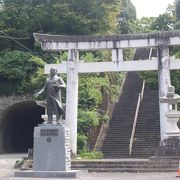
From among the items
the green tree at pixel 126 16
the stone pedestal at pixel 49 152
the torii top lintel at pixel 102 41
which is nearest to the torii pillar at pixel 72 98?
the torii top lintel at pixel 102 41

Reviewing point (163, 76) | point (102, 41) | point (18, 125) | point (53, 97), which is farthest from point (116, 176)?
point (18, 125)

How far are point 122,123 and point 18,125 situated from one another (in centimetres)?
1264

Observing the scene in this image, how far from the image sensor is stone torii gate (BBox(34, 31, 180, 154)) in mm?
20203

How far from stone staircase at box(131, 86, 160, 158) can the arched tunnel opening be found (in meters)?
7.38

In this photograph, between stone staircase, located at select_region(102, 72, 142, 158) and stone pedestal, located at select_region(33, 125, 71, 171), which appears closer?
stone pedestal, located at select_region(33, 125, 71, 171)

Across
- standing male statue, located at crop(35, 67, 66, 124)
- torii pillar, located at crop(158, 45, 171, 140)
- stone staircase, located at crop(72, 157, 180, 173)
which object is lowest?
stone staircase, located at crop(72, 157, 180, 173)

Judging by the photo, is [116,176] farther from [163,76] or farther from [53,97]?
[163,76]

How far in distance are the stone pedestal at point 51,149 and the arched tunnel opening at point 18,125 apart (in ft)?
51.4

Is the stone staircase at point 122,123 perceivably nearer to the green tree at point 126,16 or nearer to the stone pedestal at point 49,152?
the stone pedestal at point 49,152

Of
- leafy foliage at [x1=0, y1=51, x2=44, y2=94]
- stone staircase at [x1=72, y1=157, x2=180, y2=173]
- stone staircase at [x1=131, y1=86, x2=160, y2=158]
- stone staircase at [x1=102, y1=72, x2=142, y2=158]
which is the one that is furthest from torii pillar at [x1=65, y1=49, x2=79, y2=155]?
leafy foliage at [x1=0, y1=51, x2=44, y2=94]

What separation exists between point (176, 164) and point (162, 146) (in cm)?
174

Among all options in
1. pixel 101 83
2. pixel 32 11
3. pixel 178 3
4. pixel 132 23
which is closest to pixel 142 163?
pixel 101 83

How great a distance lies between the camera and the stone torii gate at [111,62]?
20.2m

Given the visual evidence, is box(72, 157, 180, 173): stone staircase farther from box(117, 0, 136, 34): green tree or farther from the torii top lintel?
box(117, 0, 136, 34): green tree
